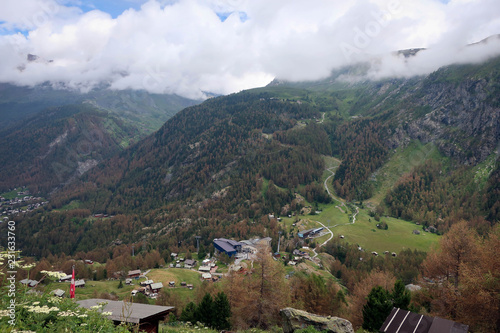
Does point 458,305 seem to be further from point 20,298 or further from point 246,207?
point 246,207

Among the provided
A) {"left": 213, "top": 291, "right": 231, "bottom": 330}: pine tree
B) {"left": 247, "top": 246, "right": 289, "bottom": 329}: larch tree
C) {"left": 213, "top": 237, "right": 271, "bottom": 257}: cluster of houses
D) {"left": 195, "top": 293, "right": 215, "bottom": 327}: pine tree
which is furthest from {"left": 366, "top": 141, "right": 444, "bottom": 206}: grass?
{"left": 195, "top": 293, "right": 215, "bottom": 327}: pine tree

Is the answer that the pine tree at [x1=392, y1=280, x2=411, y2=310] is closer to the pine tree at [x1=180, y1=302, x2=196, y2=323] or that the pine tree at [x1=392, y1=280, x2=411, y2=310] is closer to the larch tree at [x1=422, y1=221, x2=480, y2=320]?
the larch tree at [x1=422, y1=221, x2=480, y2=320]

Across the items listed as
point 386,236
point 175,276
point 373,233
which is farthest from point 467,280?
point 386,236

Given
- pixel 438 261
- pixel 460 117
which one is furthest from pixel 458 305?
pixel 460 117

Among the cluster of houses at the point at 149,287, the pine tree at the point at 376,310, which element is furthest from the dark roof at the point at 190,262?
the pine tree at the point at 376,310

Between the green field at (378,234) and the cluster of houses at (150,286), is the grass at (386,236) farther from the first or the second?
the cluster of houses at (150,286)

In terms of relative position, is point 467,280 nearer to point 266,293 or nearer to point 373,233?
point 266,293
